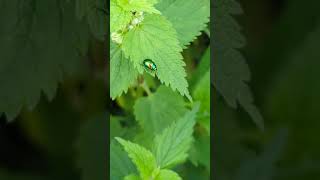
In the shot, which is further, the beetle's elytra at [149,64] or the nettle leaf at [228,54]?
the nettle leaf at [228,54]

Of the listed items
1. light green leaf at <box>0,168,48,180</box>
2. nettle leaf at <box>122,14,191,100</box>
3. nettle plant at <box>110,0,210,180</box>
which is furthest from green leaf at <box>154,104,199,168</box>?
light green leaf at <box>0,168,48,180</box>

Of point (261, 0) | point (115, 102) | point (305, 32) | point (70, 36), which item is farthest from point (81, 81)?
point (305, 32)

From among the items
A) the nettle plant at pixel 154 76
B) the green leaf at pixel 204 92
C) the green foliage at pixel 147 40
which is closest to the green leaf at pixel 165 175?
the nettle plant at pixel 154 76

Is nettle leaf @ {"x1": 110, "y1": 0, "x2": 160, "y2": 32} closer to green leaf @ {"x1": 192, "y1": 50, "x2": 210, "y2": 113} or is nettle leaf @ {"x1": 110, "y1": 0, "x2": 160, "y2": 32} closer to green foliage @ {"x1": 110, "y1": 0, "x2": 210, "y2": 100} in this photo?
green foliage @ {"x1": 110, "y1": 0, "x2": 210, "y2": 100}

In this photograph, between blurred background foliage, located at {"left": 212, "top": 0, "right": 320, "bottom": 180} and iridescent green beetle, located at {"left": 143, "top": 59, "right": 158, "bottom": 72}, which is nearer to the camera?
→ iridescent green beetle, located at {"left": 143, "top": 59, "right": 158, "bottom": 72}

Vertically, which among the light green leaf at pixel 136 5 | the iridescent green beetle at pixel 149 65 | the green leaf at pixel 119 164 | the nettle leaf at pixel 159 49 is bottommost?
the green leaf at pixel 119 164

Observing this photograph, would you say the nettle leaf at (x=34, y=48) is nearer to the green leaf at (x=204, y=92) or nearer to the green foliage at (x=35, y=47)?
Result: the green foliage at (x=35, y=47)

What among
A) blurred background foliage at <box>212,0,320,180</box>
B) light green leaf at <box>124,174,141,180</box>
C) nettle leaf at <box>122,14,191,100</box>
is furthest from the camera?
blurred background foliage at <box>212,0,320,180</box>

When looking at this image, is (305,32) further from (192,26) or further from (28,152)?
(28,152)
